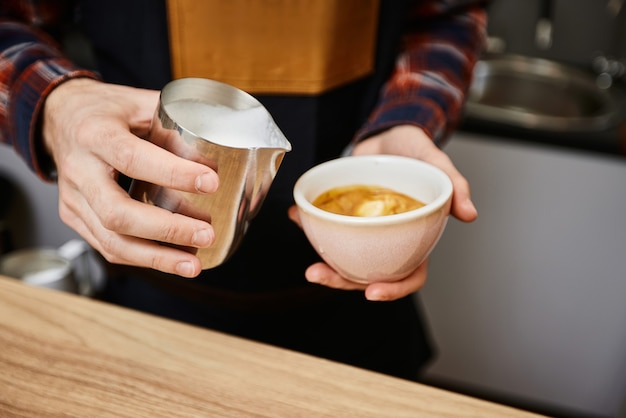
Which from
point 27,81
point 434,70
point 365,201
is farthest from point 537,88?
point 27,81

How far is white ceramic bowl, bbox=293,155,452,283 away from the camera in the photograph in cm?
56

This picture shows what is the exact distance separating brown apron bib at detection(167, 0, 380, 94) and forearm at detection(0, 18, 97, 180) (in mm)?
152

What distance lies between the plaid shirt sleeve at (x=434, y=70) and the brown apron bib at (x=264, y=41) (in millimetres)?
107

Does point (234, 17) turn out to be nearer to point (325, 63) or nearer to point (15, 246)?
point (325, 63)

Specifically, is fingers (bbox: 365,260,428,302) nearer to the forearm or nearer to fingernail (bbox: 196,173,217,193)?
fingernail (bbox: 196,173,217,193)

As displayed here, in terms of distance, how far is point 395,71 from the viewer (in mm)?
963

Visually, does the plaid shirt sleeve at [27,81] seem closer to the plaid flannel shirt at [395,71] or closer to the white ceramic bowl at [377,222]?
the plaid flannel shirt at [395,71]

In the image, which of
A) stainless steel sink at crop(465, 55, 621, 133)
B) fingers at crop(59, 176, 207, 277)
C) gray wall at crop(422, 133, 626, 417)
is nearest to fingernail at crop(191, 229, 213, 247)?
fingers at crop(59, 176, 207, 277)

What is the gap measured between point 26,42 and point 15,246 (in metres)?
1.35

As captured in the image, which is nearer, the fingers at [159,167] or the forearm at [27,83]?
the fingers at [159,167]

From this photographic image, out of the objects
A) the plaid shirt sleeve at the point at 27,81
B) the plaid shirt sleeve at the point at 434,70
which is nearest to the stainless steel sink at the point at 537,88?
the plaid shirt sleeve at the point at 434,70

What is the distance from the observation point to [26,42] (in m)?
0.77

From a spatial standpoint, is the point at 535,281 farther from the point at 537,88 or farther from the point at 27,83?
the point at 27,83

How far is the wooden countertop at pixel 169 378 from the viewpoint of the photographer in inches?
19.9
